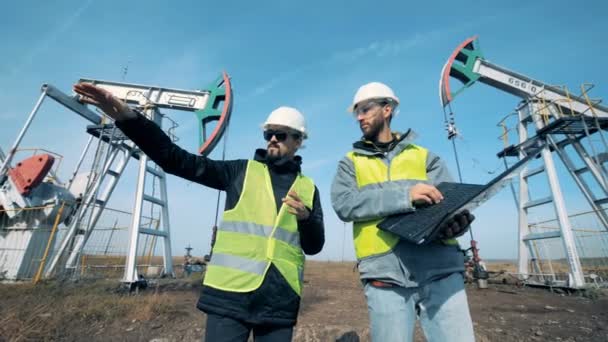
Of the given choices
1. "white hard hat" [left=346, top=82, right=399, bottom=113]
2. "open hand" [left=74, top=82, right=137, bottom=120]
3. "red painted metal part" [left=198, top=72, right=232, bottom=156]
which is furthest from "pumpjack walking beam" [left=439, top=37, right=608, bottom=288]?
"open hand" [left=74, top=82, right=137, bottom=120]

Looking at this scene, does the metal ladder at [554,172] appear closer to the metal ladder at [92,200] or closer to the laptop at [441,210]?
the laptop at [441,210]

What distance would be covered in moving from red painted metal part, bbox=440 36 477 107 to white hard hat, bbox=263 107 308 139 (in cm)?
654

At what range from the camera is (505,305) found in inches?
254

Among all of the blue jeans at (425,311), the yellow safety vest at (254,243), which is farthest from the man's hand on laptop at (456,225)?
the yellow safety vest at (254,243)

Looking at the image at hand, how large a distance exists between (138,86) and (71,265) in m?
5.14

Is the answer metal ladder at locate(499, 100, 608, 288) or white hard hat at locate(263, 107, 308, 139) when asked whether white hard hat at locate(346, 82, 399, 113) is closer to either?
white hard hat at locate(263, 107, 308, 139)

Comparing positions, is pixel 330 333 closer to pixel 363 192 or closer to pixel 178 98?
pixel 363 192

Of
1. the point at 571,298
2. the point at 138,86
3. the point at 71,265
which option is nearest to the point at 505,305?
the point at 571,298

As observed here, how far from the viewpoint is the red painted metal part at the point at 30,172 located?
758 cm

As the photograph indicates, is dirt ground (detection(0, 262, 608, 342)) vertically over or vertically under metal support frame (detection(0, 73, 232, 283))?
under

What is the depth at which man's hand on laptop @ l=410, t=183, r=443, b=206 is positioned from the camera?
5.40ft

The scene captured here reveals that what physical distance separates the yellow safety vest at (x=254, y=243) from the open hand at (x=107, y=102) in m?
0.79

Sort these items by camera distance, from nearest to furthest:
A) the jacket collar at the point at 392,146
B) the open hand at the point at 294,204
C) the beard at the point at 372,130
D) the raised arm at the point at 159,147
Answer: the raised arm at the point at 159,147 → the open hand at the point at 294,204 → the jacket collar at the point at 392,146 → the beard at the point at 372,130

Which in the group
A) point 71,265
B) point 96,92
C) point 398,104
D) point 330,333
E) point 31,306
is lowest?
point 330,333
